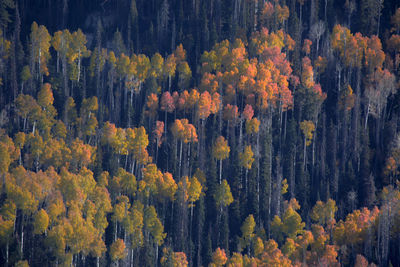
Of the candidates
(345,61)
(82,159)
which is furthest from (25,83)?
(345,61)

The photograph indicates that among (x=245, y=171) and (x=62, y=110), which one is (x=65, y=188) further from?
(x=245, y=171)

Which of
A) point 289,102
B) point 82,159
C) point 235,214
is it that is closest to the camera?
point 235,214

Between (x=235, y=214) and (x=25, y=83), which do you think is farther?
(x=25, y=83)

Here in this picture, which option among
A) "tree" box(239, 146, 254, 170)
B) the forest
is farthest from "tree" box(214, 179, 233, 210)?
"tree" box(239, 146, 254, 170)

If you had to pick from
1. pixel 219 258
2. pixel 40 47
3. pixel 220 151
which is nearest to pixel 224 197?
pixel 220 151

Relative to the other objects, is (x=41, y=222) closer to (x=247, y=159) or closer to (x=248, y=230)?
(x=248, y=230)

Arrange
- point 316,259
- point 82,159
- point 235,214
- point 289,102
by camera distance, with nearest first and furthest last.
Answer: point 316,259, point 235,214, point 82,159, point 289,102

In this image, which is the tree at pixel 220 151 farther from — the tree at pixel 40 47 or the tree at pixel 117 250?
the tree at pixel 40 47

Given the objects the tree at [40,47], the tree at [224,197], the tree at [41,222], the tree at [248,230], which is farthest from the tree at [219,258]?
the tree at [40,47]

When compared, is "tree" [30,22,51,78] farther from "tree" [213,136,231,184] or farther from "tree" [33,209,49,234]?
"tree" [213,136,231,184]
